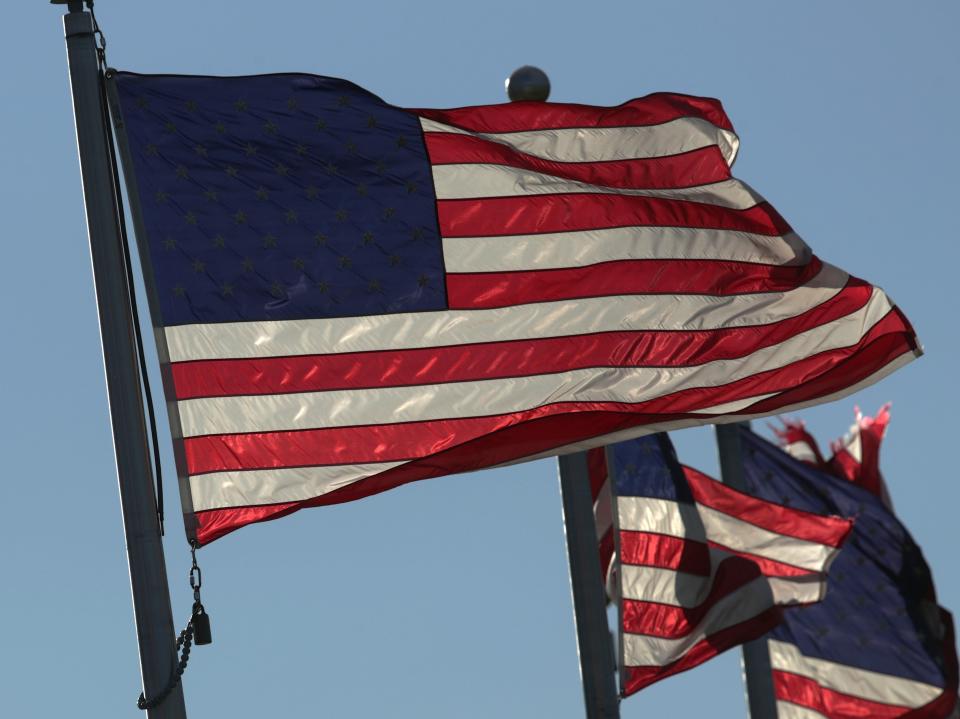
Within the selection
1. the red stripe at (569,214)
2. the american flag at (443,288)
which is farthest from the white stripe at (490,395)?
the red stripe at (569,214)

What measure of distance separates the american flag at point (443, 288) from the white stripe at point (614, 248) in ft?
0.05

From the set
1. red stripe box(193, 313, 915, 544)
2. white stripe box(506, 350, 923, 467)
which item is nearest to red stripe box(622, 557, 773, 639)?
white stripe box(506, 350, 923, 467)

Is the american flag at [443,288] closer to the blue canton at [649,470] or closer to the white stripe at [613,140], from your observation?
the white stripe at [613,140]

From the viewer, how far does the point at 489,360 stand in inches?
510

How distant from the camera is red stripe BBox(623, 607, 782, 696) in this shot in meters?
16.7

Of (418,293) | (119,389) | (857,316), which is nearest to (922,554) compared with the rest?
(857,316)

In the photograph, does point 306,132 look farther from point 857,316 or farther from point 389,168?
point 857,316

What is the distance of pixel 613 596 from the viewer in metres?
17.4

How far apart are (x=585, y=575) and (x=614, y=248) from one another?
2.66m

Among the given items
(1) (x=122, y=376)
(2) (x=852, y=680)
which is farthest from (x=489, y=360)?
(2) (x=852, y=680)

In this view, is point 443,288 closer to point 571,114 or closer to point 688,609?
point 571,114

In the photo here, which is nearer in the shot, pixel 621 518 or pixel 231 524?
pixel 231 524

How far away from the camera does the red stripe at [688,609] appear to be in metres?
17.1

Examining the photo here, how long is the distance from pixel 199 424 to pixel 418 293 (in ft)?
5.68
